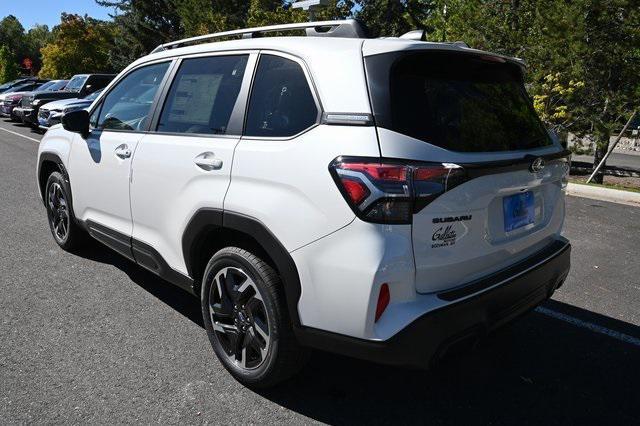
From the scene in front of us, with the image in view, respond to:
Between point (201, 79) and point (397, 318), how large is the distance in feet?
6.36

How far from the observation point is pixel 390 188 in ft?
7.16

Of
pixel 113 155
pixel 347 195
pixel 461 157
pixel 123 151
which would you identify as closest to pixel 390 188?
pixel 347 195

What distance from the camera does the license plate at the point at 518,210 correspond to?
2.62 meters

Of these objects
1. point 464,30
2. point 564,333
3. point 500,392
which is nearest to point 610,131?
point 464,30

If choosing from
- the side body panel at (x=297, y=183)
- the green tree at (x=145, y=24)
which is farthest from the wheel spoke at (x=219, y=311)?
the green tree at (x=145, y=24)

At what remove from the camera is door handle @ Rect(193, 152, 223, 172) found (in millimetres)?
2834

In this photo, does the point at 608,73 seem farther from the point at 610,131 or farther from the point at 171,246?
the point at 171,246

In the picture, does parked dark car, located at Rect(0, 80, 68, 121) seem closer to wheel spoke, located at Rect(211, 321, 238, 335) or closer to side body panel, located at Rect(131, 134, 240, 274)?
side body panel, located at Rect(131, 134, 240, 274)

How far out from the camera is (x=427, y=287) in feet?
7.51

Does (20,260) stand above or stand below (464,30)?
below

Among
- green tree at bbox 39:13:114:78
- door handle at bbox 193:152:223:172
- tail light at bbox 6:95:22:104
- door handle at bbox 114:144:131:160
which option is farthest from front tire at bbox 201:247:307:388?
green tree at bbox 39:13:114:78

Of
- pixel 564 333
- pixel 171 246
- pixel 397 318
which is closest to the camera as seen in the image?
pixel 397 318

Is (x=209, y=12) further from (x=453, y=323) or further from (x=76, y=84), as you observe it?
(x=453, y=323)

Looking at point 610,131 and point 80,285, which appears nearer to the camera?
point 80,285
